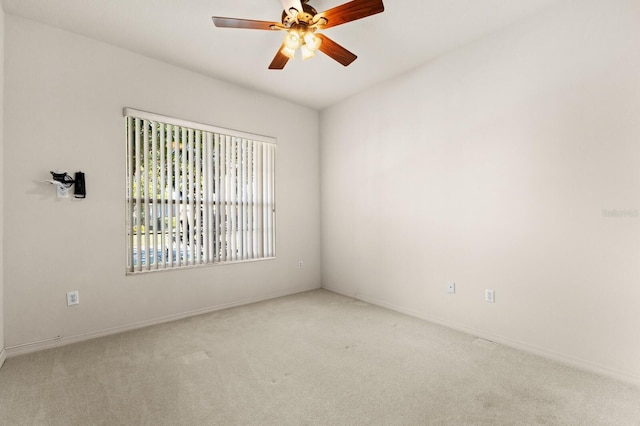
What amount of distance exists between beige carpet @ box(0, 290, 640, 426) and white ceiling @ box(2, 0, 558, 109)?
2.79 meters

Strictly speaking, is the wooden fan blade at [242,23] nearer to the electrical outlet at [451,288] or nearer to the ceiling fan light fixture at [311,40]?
the ceiling fan light fixture at [311,40]

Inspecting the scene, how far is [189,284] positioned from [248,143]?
1.88 meters

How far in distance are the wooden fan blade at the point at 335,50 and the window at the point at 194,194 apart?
174 cm

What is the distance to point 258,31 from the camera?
2.76 meters

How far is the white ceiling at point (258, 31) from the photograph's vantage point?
244 cm

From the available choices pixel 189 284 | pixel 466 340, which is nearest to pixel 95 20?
pixel 189 284

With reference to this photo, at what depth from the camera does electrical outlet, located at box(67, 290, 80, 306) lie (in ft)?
9.01

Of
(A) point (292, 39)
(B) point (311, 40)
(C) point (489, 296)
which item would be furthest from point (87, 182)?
(C) point (489, 296)

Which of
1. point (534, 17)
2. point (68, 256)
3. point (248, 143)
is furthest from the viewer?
point (248, 143)

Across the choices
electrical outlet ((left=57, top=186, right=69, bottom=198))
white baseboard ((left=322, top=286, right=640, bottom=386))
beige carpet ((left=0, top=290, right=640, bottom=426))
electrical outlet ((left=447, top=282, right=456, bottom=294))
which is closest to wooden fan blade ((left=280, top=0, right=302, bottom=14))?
electrical outlet ((left=57, top=186, right=69, bottom=198))

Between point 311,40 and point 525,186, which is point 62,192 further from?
point 525,186

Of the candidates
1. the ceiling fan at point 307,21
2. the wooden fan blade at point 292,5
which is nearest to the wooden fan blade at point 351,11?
the ceiling fan at point 307,21

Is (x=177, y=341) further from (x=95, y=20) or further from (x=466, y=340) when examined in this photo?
(x=95, y=20)

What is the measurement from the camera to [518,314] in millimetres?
2637
